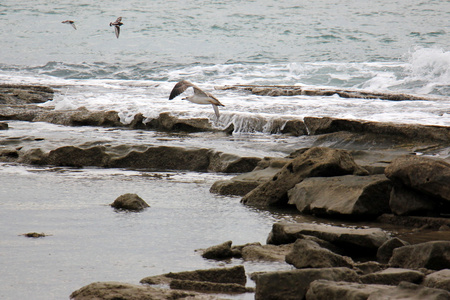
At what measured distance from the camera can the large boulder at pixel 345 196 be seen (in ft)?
17.6

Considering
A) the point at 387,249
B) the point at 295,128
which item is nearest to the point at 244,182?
the point at 387,249

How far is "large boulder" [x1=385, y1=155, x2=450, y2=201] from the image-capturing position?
16.7 feet

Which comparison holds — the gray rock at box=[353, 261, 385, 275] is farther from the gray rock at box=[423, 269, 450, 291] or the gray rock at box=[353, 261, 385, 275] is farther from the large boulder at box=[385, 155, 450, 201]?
the large boulder at box=[385, 155, 450, 201]

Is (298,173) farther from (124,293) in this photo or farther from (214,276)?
(124,293)

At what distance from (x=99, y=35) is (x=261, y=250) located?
2946cm

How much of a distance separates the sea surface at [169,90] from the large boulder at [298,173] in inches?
11.7

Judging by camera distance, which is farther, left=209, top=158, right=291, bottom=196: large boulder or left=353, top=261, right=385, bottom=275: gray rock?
left=209, top=158, right=291, bottom=196: large boulder

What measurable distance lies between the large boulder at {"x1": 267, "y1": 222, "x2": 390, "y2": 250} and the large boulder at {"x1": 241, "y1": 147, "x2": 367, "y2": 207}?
1390mm

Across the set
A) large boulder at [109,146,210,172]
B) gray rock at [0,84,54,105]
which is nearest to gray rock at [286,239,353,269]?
large boulder at [109,146,210,172]

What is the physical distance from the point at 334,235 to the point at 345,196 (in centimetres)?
122

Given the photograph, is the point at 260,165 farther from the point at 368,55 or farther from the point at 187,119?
the point at 368,55

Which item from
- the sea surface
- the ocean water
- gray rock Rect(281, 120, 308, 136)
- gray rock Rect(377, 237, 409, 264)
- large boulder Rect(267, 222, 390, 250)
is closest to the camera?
gray rock Rect(377, 237, 409, 264)

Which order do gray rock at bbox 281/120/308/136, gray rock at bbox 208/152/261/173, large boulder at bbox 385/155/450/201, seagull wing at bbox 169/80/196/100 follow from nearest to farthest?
large boulder at bbox 385/155/450/201
gray rock at bbox 208/152/261/173
seagull wing at bbox 169/80/196/100
gray rock at bbox 281/120/308/136

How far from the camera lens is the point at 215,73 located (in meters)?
21.5
